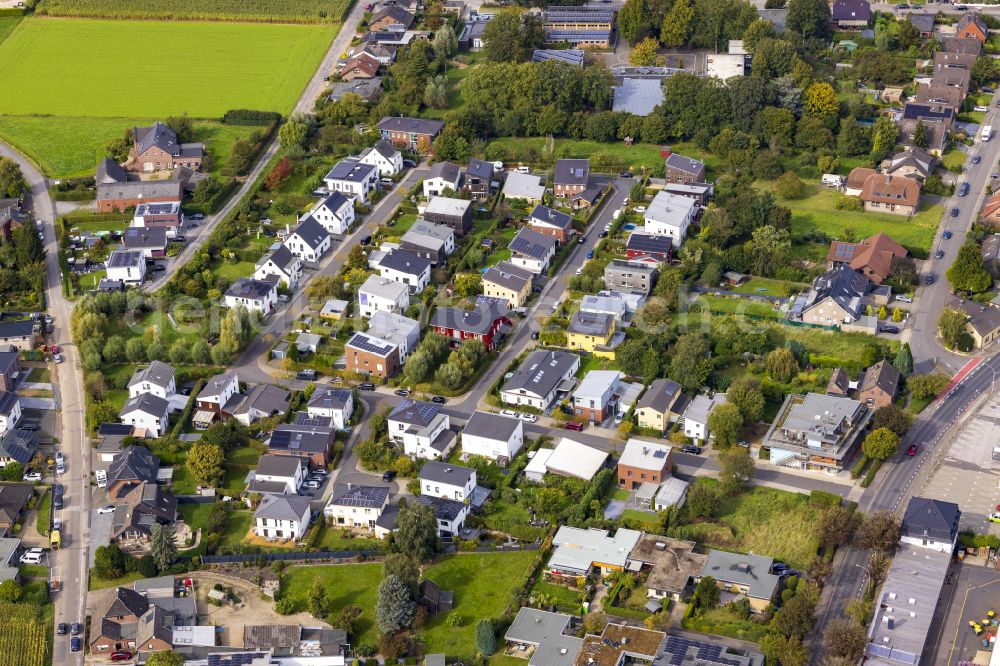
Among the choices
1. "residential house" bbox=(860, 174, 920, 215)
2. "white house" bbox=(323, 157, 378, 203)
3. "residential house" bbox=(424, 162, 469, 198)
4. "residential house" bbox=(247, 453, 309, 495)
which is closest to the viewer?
"residential house" bbox=(247, 453, 309, 495)

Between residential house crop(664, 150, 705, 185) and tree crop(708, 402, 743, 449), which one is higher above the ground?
residential house crop(664, 150, 705, 185)

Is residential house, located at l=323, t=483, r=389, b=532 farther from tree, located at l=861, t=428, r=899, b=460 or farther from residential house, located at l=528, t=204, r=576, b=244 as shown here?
residential house, located at l=528, t=204, r=576, b=244

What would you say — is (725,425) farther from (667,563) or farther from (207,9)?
(207,9)

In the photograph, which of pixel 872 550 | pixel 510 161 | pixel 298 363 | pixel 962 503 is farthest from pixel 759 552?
pixel 510 161

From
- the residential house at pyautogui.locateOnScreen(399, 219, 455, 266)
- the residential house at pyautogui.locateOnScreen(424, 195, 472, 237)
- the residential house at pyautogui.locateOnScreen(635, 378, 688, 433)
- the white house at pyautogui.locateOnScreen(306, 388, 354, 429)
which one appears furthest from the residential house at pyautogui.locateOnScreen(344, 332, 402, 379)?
the residential house at pyautogui.locateOnScreen(424, 195, 472, 237)

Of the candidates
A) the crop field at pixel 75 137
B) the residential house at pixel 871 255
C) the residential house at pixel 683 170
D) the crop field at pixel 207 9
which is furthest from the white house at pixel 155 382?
the crop field at pixel 207 9

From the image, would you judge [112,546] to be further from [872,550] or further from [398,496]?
[872,550]

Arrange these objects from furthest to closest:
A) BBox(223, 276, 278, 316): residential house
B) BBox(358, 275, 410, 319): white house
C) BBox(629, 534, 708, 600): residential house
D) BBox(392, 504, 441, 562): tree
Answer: BBox(223, 276, 278, 316): residential house, BBox(358, 275, 410, 319): white house, BBox(392, 504, 441, 562): tree, BBox(629, 534, 708, 600): residential house
